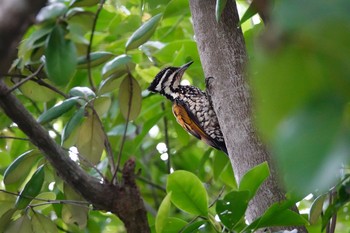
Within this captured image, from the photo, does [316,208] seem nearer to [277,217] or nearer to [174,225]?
[277,217]

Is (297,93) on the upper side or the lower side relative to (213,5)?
lower

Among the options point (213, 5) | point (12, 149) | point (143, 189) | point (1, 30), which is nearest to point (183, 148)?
point (143, 189)

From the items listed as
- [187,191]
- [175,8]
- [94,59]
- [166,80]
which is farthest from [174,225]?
[166,80]

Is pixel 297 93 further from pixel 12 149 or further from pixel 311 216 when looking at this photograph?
pixel 12 149

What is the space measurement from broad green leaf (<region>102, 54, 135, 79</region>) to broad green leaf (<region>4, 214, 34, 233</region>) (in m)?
0.54

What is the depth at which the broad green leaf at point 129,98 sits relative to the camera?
1.87 meters

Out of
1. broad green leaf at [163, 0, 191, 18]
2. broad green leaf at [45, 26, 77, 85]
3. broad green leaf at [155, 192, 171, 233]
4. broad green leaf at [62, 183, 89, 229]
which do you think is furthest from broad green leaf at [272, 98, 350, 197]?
broad green leaf at [163, 0, 191, 18]

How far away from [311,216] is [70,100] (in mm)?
796

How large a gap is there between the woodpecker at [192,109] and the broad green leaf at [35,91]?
1.11 meters

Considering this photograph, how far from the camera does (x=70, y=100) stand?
1945mm

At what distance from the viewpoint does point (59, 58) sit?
136cm

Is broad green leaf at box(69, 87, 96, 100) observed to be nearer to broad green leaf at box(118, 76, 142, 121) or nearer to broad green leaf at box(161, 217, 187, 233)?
broad green leaf at box(118, 76, 142, 121)

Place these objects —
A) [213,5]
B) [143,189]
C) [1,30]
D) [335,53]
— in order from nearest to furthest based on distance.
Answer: [335,53] → [1,30] → [213,5] → [143,189]

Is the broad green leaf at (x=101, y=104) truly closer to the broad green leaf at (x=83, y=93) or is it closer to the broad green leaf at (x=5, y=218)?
the broad green leaf at (x=83, y=93)
